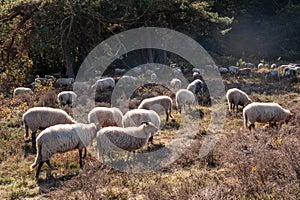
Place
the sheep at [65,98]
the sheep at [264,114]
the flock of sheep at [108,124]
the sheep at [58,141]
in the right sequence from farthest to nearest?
1. the sheep at [65,98]
2. the sheep at [264,114]
3. the flock of sheep at [108,124]
4. the sheep at [58,141]

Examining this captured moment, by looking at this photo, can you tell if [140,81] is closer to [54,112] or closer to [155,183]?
[54,112]

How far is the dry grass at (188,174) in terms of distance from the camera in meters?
5.54

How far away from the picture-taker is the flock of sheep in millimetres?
7523

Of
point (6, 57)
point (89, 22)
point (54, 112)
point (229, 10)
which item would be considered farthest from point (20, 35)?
point (229, 10)

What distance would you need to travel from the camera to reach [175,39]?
28.2 meters

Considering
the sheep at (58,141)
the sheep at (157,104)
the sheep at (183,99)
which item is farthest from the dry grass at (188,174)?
the sheep at (183,99)

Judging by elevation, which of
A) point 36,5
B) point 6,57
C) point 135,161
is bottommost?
point 135,161

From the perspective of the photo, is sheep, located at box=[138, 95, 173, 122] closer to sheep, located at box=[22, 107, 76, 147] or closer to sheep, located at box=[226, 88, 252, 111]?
sheep, located at box=[226, 88, 252, 111]

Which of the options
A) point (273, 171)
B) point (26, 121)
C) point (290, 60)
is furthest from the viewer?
point (290, 60)

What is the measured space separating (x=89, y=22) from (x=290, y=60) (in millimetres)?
23958

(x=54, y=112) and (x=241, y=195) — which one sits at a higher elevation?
(x=54, y=112)

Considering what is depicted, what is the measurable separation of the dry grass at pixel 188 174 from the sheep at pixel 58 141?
14.7 inches

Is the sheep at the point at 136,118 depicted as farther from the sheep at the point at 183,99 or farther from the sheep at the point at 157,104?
the sheep at the point at 183,99

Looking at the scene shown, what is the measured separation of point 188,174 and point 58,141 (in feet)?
9.55
